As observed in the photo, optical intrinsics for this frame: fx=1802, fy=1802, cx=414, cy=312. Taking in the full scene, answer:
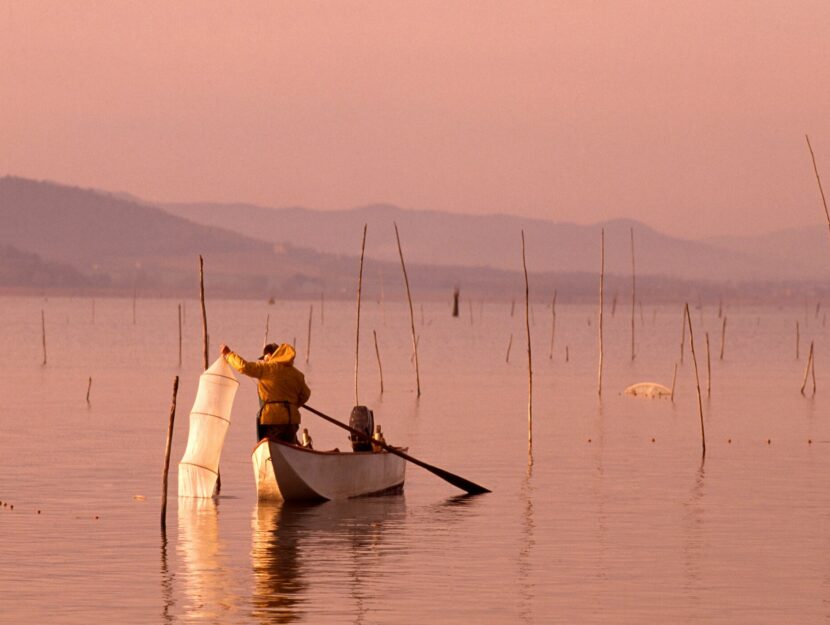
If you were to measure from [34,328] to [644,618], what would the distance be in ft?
350

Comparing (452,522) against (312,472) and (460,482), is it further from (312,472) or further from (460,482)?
(460,482)

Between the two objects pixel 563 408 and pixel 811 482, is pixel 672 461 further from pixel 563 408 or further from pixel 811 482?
pixel 563 408

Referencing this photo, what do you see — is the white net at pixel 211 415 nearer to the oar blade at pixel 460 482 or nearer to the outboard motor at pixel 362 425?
the outboard motor at pixel 362 425

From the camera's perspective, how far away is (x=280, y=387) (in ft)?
74.9

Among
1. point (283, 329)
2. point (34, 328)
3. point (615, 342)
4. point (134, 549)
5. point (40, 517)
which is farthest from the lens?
point (283, 329)

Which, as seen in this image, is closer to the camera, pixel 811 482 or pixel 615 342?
pixel 811 482

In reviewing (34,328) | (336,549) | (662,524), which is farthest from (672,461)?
(34,328)

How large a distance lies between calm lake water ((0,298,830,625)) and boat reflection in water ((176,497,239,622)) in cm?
5

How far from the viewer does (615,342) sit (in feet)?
355

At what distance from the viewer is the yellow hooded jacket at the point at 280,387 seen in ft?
74.8

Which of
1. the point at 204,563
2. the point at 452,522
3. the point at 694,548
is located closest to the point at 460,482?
the point at 452,522

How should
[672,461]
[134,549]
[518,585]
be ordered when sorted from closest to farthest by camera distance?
[518,585] → [134,549] → [672,461]

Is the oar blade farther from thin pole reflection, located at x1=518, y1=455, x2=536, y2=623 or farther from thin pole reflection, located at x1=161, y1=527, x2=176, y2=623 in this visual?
thin pole reflection, located at x1=161, y1=527, x2=176, y2=623

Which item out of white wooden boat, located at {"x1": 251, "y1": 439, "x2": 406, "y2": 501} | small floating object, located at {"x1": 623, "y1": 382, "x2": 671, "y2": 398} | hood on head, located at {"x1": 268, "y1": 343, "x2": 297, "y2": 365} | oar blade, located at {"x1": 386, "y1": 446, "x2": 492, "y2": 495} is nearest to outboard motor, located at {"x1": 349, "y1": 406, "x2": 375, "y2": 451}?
white wooden boat, located at {"x1": 251, "y1": 439, "x2": 406, "y2": 501}
